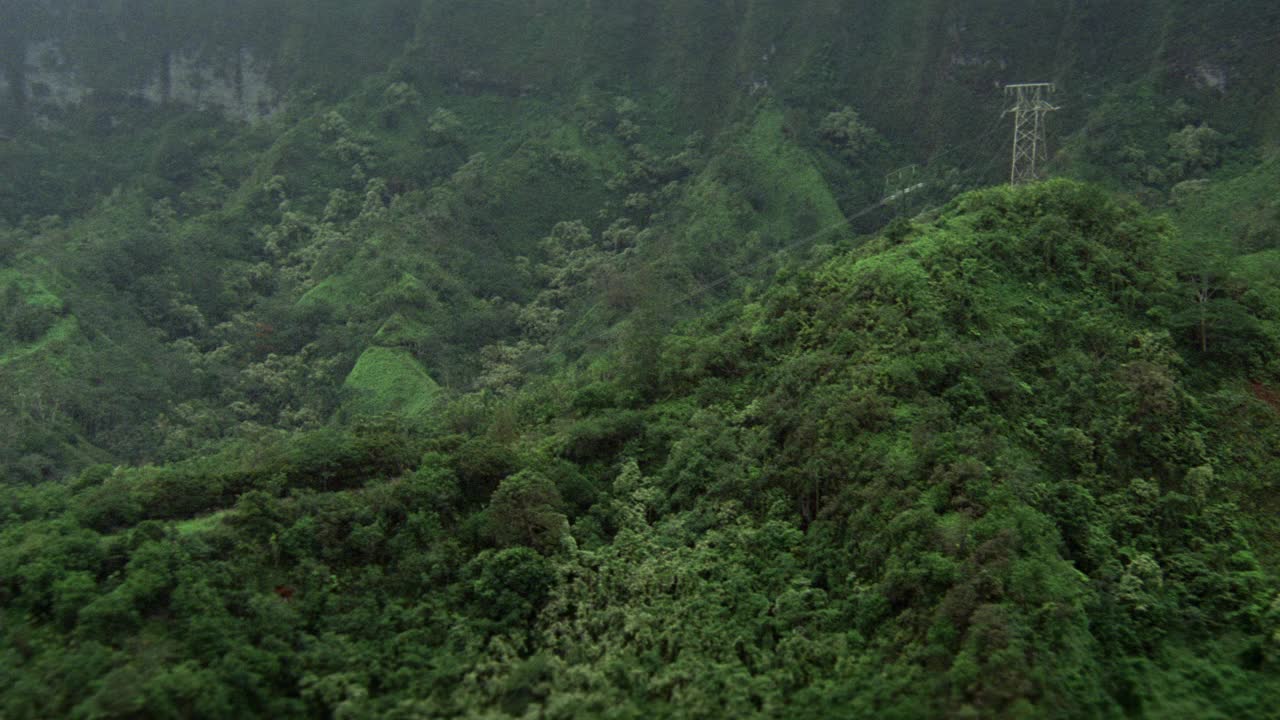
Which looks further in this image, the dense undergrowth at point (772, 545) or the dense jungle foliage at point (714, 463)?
the dense jungle foliage at point (714, 463)

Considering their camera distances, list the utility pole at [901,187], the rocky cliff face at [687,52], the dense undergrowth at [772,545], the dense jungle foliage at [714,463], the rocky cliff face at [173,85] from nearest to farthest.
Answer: the dense undergrowth at [772,545] → the dense jungle foliage at [714,463] → the utility pole at [901,187] → the rocky cliff face at [687,52] → the rocky cliff face at [173,85]

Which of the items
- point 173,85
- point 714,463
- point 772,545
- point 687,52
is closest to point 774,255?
point 687,52

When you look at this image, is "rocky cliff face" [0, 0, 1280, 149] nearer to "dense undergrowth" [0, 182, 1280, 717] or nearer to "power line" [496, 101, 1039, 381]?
"power line" [496, 101, 1039, 381]

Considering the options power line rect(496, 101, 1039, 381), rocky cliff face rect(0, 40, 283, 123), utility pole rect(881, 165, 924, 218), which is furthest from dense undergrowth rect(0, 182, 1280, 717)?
rocky cliff face rect(0, 40, 283, 123)

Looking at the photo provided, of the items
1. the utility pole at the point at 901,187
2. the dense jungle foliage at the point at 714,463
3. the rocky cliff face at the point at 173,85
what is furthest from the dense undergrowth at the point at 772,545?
the rocky cliff face at the point at 173,85

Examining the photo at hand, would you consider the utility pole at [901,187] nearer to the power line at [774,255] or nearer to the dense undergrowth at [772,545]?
the power line at [774,255]

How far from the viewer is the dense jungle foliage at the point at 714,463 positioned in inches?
614

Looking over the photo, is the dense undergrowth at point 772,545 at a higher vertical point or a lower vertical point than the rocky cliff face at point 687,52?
lower

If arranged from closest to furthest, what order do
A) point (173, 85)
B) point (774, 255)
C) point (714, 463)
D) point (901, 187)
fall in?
point (714, 463)
point (774, 255)
point (901, 187)
point (173, 85)

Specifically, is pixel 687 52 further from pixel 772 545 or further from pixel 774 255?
pixel 772 545

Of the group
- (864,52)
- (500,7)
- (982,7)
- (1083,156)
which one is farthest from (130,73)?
(1083,156)

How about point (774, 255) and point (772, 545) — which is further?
point (774, 255)

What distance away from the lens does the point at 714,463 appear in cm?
2195

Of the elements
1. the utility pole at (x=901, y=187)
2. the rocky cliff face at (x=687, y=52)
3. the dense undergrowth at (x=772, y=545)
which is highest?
the rocky cliff face at (x=687, y=52)
